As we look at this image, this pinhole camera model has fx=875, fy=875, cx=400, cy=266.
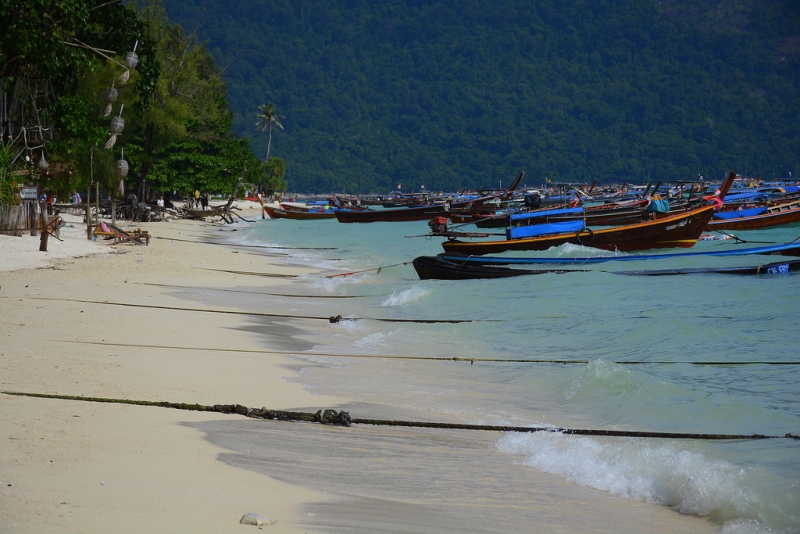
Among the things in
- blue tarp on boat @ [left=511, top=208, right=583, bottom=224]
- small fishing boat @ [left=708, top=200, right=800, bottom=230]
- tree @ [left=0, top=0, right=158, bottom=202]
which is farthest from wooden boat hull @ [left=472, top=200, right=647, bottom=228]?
tree @ [left=0, top=0, right=158, bottom=202]

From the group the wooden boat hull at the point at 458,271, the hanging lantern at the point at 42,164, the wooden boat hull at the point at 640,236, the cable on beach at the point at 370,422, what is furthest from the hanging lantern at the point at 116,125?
the cable on beach at the point at 370,422

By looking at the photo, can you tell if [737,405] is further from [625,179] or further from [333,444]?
[625,179]

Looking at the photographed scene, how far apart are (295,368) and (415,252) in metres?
21.9

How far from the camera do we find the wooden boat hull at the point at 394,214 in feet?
167

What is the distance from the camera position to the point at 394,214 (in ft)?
169

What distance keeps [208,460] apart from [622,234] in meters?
21.1

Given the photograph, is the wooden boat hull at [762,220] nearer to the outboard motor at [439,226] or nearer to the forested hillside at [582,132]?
the outboard motor at [439,226]

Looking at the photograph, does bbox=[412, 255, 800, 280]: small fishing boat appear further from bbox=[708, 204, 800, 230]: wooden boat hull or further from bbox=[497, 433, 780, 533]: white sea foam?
bbox=[708, 204, 800, 230]: wooden boat hull

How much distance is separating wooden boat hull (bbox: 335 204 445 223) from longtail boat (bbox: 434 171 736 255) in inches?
990

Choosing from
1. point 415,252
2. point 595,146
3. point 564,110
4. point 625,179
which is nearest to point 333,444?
point 415,252

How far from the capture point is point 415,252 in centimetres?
3128

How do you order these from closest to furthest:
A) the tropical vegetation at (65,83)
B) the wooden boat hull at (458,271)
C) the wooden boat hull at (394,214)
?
the tropical vegetation at (65,83) < the wooden boat hull at (458,271) < the wooden boat hull at (394,214)

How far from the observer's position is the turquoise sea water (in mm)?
5910

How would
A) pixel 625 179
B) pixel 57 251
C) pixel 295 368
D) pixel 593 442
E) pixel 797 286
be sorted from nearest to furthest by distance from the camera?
pixel 593 442, pixel 295 368, pixel 797 286, pixel 57 251, pixel 625 179
